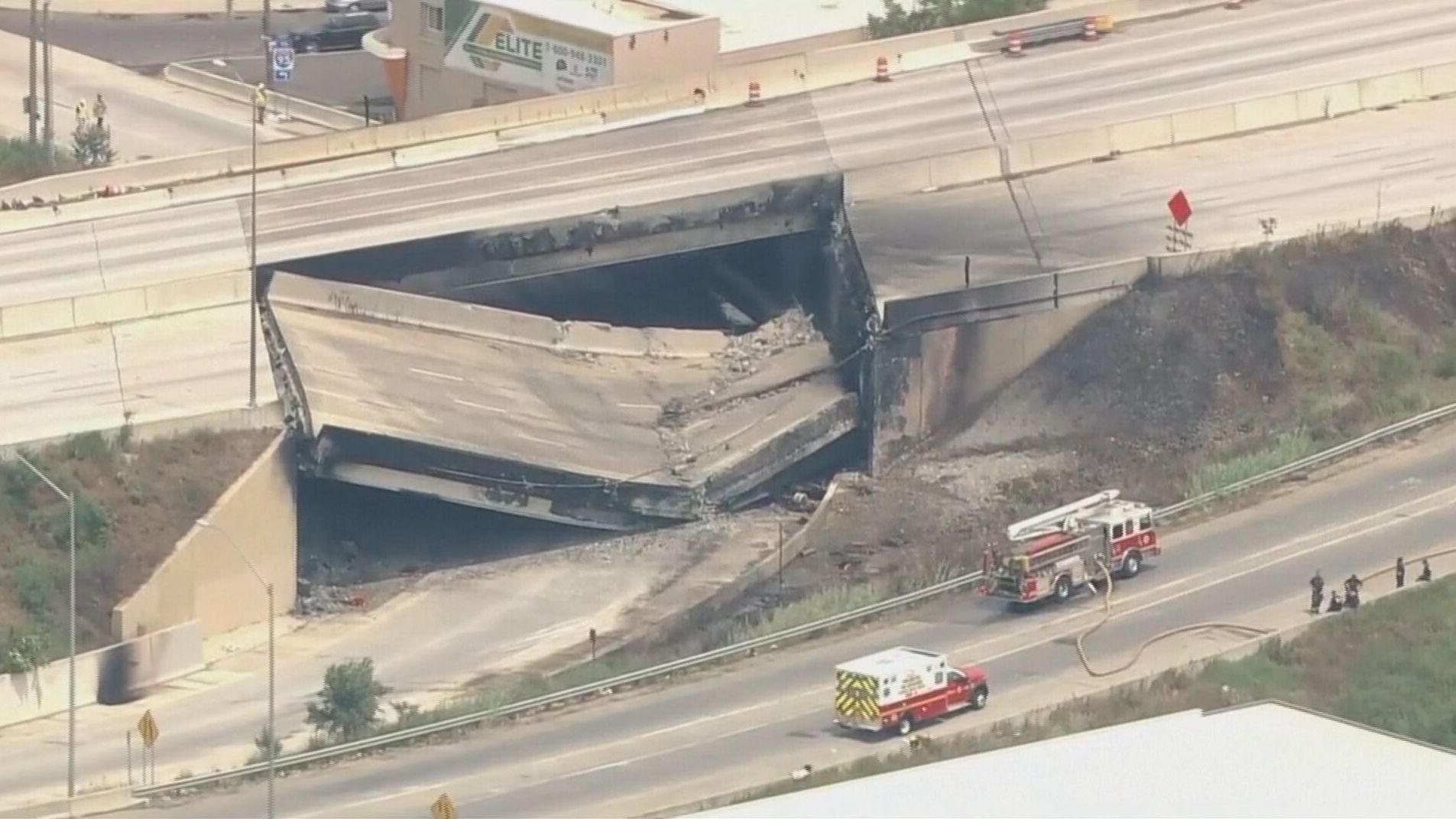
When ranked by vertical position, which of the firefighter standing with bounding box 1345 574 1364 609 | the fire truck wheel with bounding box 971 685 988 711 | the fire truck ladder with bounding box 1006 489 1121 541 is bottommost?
the fire truck wheel with bounding box 971 685 988 711

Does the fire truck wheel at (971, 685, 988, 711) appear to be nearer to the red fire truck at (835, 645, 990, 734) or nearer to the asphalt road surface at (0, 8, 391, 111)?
the red fire truck at (835, 645, 990, 734)

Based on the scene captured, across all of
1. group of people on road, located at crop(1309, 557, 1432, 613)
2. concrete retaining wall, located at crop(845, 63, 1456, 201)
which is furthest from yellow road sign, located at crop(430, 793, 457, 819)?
concrete retaining wall, located at crop(845, 63, 1456, 201)

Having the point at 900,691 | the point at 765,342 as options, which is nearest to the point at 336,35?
the point at 765,342

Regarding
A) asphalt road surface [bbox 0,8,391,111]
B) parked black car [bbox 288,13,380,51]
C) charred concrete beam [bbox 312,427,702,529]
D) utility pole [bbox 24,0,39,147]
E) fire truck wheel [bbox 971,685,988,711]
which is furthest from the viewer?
parked black car [bbox 288,13,380,51]

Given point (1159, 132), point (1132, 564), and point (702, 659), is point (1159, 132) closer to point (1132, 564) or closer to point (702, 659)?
point (1132, 564)

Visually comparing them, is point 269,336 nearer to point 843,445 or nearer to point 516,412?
point 516,412

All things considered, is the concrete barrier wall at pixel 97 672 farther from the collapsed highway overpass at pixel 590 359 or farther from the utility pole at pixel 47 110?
the utility pole at pixel 47 110

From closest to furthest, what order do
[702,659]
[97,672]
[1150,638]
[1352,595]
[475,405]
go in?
1. [702,659]
2. [1150,638]
3. [1352,595]
4. [97,672]
5. [475,405]
